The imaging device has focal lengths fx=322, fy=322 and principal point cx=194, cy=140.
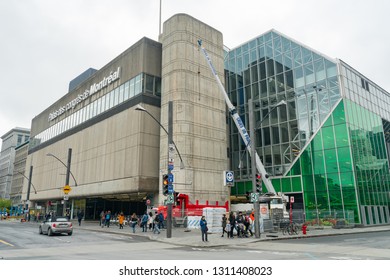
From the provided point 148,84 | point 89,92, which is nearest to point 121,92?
point 148,84

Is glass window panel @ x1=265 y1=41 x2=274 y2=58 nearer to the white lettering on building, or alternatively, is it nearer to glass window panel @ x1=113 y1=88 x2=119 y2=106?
the white lettering on building

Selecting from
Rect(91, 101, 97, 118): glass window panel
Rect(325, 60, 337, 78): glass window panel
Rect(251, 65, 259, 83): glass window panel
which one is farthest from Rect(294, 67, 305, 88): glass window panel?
Rect(91, 101, 97, 118): glass window panel

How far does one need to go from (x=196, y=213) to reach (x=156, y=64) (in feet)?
69.2

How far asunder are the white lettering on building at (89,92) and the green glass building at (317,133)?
19.7 m

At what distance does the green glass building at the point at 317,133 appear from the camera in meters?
37.2

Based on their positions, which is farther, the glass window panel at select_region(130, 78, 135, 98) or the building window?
the building window

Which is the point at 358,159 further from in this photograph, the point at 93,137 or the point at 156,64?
the point at 93,137

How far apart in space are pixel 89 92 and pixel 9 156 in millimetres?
107417

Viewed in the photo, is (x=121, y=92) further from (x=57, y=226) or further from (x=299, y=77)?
(x=57, y=226)

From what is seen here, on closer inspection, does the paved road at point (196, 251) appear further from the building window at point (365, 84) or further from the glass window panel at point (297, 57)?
the building window at point (365, 84)

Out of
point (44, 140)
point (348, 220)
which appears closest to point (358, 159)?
point (348, 220)

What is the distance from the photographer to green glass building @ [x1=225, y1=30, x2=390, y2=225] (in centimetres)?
3722

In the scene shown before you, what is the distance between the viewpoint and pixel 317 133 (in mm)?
39406

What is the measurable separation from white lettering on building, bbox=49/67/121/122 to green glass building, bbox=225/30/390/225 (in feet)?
64.7
